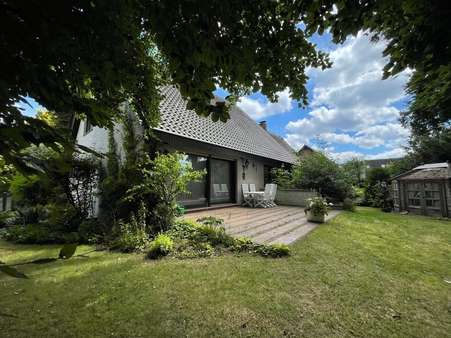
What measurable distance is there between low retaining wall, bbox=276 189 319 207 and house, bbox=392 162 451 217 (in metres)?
4.56

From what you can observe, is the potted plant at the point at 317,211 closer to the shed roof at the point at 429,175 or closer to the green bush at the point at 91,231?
the green bush at the point at 91,231

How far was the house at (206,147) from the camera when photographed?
7.88 metres

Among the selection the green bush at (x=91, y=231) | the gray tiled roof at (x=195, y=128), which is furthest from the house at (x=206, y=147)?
the green bush at (x=91, y=231)

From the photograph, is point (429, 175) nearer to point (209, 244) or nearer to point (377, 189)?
point (377, 189)

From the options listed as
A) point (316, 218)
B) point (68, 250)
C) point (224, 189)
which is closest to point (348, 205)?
point (316, 218)

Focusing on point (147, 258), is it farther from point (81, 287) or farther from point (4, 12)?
point (4, 12)

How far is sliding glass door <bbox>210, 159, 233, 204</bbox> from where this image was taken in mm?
10172

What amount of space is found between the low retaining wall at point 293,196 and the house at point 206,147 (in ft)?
4.50

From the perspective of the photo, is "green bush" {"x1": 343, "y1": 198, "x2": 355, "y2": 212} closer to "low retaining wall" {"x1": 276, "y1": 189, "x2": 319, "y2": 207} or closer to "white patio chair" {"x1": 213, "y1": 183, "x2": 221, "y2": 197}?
"low retaining wall" {"x1": 276, "y1": 189, "x2": 319, "y2": 207}

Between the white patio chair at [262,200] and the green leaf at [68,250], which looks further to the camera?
the white patio chair at [262,200]

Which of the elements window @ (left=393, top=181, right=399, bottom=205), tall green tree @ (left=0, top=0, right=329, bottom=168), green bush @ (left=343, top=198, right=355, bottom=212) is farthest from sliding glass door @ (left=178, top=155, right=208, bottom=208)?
window @ (left=393, top=181, right=399, bottom=205)

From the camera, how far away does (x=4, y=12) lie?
4.21 feet

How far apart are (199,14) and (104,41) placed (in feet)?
2.55

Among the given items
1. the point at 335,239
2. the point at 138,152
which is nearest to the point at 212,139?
the point at 138,152
